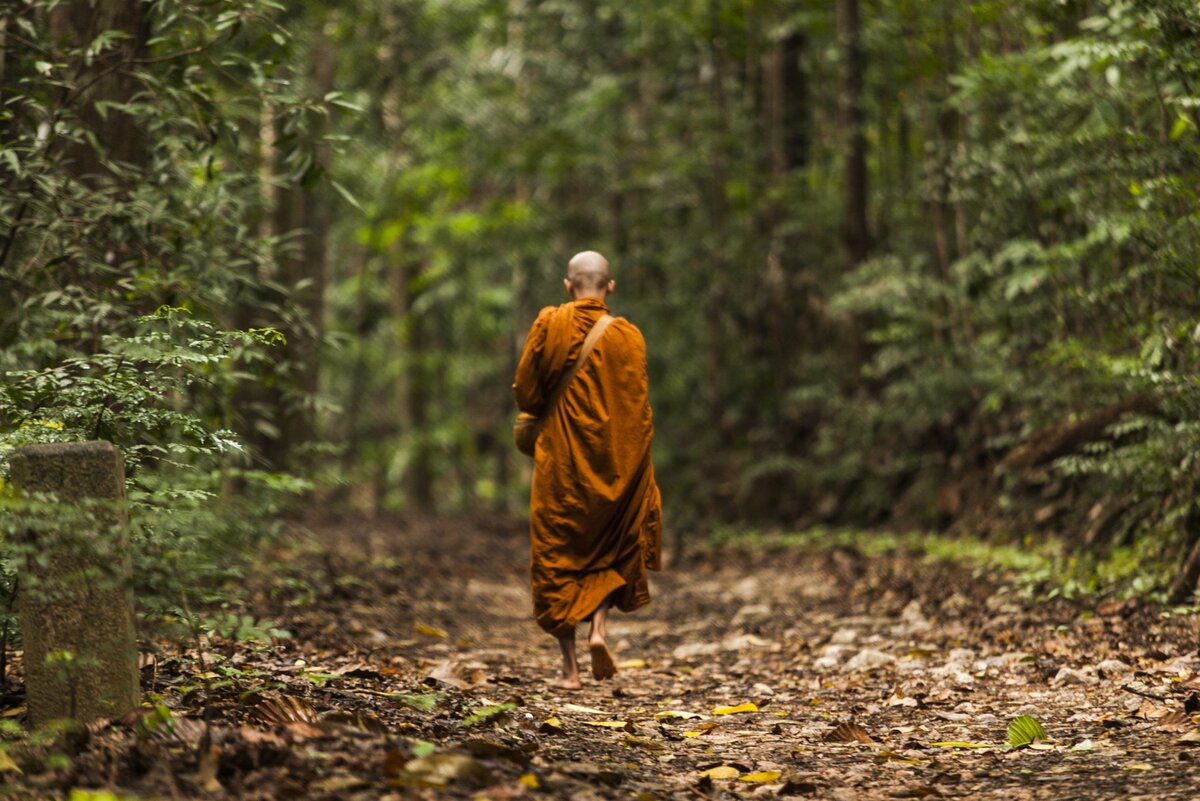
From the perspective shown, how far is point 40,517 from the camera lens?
12.6 feet

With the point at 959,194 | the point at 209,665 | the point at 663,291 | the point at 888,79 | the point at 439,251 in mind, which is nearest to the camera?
the point at 209,665

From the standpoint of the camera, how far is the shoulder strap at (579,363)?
252 inches

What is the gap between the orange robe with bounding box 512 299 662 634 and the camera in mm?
6359

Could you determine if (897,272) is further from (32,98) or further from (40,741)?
(40,741)

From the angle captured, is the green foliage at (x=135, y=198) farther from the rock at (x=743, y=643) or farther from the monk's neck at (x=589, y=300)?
the rock at (x=743, y=643)

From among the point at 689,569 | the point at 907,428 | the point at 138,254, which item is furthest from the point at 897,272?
the point at 138,254

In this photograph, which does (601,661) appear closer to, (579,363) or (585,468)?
(585,468)

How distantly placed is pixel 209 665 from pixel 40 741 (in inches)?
54.7

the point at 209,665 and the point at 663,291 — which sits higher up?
the point at 663,291

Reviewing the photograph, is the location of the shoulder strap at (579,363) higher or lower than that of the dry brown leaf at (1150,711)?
higher

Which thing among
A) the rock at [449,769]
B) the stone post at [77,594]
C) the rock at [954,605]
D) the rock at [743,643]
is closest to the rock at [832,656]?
the rock at [743,643]

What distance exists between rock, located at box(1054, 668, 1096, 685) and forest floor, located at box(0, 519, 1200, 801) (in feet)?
0.04

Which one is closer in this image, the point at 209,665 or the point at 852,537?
the point at 209,665

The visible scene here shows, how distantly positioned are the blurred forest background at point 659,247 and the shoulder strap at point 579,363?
155cm
